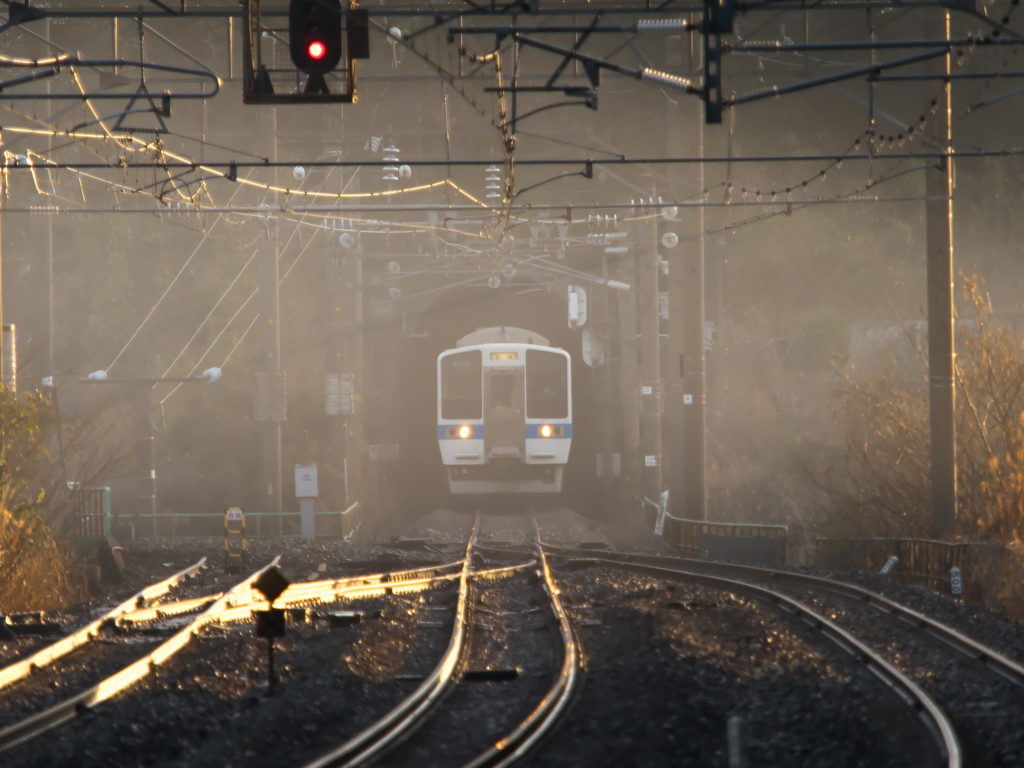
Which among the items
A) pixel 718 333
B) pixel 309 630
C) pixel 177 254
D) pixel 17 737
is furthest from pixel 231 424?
pixel 17 737

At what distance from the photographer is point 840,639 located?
860cm

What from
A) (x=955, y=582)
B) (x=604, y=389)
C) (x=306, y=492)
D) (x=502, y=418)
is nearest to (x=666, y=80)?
(x=955, y=582)

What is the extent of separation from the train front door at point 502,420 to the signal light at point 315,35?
51.4 feet

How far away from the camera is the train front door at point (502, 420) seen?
889 inches

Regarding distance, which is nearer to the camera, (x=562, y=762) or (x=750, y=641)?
(x=562, y=762)

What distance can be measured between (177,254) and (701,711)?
131 ft

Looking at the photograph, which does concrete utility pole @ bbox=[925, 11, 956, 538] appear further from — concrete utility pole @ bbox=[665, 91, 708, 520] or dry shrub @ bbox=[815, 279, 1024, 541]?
concrete utility pole @ bbox=[665, 91, 708, 520]

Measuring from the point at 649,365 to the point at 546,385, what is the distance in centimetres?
226

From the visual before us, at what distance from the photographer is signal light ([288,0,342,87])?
723 centimetres

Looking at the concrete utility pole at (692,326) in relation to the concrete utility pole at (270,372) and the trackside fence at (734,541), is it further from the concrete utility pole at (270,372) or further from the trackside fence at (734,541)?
the concrete utility pole at (270,372)

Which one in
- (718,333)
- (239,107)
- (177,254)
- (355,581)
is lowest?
(355,581)

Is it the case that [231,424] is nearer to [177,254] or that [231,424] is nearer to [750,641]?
[177,254]

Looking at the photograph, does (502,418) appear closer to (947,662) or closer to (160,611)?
(160,611)

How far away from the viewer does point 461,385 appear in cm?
2295
